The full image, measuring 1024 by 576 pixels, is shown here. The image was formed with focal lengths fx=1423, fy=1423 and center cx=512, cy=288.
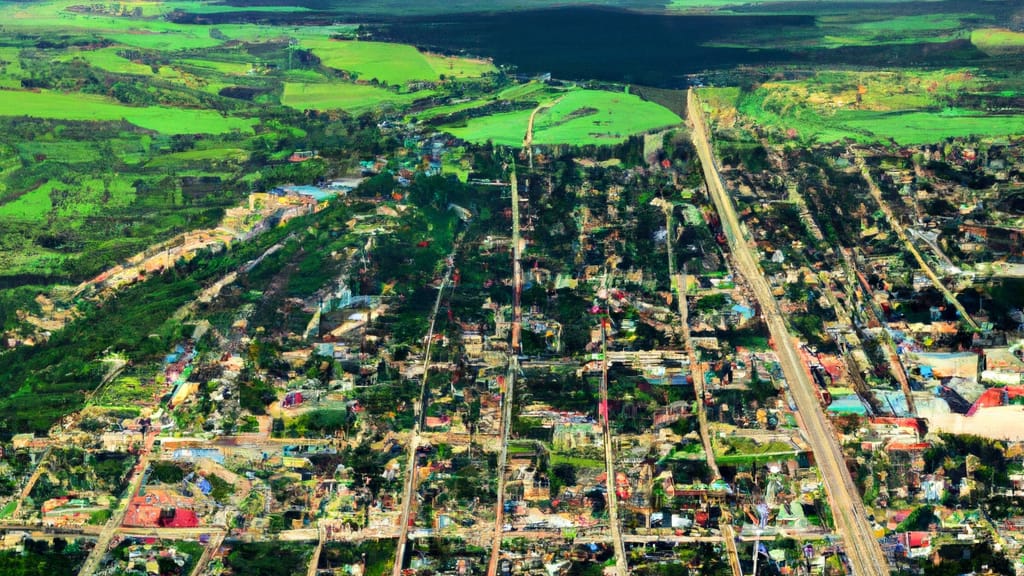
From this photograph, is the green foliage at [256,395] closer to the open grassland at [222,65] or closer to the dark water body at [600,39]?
the dark water body at [600,39]

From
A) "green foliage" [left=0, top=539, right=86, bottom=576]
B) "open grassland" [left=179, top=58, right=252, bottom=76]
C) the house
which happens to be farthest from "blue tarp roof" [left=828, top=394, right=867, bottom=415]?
"open grassland" [left=179, top=58, right=252, bottom=76]

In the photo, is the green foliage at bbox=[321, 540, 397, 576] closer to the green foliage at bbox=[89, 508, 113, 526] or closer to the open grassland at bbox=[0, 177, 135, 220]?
the green foliage at bbox=[89, 508, 113, 526]

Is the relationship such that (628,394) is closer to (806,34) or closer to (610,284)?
(610,284)

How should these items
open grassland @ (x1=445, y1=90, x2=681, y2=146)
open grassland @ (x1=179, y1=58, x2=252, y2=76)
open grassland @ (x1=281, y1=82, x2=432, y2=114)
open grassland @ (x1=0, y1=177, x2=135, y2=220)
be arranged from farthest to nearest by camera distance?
open grassland @ (x1=179, y1=58, x2=252, y2=76), open grassland @ (x1=281, y1=82, x2=432, y2=114), open grassland @ (x1=445, y1=90, x2=681, y2=146), open grassland @ (x1=0, y1=177, x2=135, y2=220)

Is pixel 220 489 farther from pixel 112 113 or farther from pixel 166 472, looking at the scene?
pixel 112 113

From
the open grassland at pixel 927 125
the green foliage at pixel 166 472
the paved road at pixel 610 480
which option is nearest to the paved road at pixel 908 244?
the open grassland at pixel 927 125

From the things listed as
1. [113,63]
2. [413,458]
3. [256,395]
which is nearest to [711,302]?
[413,458]
